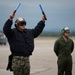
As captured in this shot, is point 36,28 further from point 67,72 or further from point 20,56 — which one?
point 67,72

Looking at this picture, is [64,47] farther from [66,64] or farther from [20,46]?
[20,46]

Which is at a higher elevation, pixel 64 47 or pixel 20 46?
pixel 20 46

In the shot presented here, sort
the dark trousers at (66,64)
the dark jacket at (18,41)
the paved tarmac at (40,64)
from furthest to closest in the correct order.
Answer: the paved tarmac at (40,64) → the dark trousers at (66,64) → the dark jacket at (18,41)

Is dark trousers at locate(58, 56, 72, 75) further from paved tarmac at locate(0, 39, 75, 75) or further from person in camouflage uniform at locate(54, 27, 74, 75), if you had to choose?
paved tarmac at locate(0, 39, 75, 75)

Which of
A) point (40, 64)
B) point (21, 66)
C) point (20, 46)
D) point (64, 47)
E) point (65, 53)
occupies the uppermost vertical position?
point (20, 46)

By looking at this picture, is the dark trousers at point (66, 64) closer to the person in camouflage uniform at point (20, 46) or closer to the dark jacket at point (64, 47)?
the dark jacket at point (64, 47)

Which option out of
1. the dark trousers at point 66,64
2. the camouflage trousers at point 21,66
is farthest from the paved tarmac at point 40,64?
the camouflage trousers at point 21,66

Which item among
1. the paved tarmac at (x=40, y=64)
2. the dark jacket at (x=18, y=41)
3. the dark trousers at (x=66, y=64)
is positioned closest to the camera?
the dark jacket at (x=18, y=41)

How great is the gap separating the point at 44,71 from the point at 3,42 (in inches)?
1072

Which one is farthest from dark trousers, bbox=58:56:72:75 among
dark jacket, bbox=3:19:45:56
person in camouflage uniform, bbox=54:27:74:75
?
dark jacket, bbox=3:19:45:56

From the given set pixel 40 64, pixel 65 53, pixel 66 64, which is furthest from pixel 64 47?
pixel 40 64

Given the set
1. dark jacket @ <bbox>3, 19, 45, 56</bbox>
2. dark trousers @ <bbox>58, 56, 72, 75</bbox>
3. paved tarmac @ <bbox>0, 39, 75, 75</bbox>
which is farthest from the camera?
paved tarmac @ <bbox>0, 39, 75, 75</bbox>

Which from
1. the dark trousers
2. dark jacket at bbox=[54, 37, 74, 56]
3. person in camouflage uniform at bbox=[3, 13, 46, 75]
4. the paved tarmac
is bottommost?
the paved tarmac

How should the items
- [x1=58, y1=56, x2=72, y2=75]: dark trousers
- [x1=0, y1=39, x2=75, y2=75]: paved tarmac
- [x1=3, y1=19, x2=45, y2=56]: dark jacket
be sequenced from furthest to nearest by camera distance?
[x1=0, y1=39, x2=75, y2=75]: paved tarmac, [x1=58, y1=56, x2=72, y2=75]: dark trousers, [x1=3, y1=19, x2=45, y2=56]: dark jacket
